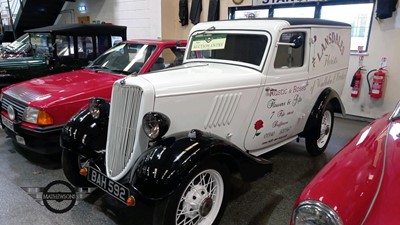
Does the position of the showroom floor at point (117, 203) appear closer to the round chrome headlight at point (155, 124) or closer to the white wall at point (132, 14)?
the round chrome headlight at point (155, 124)

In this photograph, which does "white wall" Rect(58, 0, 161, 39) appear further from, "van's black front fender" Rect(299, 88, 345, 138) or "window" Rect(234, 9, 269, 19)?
"van's black front fender" Rect(299, 88, 345, 138)

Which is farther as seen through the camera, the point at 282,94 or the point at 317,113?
the point at 317,113

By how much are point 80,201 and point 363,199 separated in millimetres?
2246

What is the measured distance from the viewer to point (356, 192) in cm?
129

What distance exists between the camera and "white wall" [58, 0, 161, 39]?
26.6 ft

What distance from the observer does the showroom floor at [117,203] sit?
7.73ft

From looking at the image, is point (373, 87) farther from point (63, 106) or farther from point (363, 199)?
point (63, 106)

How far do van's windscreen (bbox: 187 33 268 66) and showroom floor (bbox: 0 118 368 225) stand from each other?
1.24 m

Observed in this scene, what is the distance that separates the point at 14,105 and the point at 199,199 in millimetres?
2522

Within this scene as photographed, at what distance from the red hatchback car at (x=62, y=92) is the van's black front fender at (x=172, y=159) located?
159 cm

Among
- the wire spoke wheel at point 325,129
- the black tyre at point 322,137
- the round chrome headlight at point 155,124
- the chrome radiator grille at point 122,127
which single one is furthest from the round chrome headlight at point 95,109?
the wire spoke wheel at point 325,129

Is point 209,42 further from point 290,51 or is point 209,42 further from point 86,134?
point 86,134

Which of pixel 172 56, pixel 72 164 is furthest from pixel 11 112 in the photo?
pixel 172 56

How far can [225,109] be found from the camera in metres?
2.47
